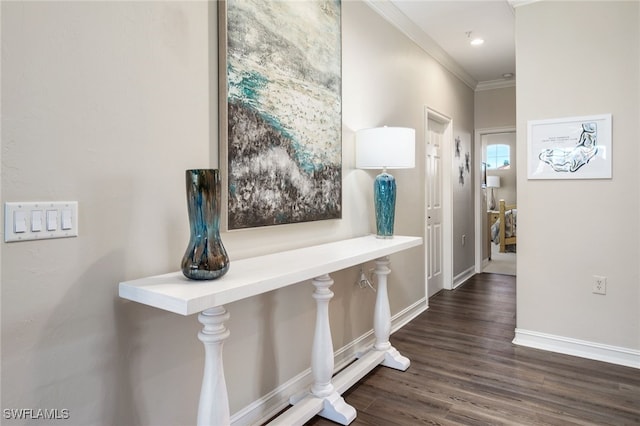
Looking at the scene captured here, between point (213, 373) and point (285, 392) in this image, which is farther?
point (285, 392)

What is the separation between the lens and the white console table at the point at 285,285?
49.5 inches

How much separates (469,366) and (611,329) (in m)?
1.03

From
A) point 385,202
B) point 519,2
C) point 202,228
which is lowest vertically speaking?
point 202,228

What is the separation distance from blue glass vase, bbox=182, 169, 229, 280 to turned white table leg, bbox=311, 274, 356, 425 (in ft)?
2.45

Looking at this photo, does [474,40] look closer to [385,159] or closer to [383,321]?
[385,159]

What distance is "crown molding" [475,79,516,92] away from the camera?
5.15 m

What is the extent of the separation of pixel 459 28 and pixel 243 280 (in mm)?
3289

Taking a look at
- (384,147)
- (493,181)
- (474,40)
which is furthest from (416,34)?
(493,181)

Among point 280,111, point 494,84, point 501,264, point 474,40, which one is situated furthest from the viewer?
point 501,264

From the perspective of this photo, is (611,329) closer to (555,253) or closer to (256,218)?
(555,253)

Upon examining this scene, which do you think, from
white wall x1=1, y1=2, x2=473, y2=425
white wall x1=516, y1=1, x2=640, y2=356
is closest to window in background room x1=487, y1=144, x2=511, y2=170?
white wall x1=516, y1=1, x2=640, y2=356

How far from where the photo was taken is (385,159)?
2.60m

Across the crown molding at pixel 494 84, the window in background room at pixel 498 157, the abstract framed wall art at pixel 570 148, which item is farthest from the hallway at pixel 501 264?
the abstract framed wall art at pixel 570 148

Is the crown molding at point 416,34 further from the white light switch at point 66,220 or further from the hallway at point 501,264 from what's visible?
the hallway at point 501,264
